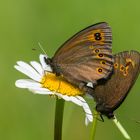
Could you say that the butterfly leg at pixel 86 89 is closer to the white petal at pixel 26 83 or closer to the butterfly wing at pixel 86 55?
the butterfly wing at pixel 86 55

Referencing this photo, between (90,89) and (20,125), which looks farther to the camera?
(20,125)

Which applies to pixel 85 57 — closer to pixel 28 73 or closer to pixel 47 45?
pixel 28 73

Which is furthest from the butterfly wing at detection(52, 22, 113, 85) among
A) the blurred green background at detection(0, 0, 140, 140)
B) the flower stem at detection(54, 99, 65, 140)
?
the flower stem at detection(54, 99, 65, 140)

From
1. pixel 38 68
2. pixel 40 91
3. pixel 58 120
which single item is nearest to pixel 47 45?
pixel 38 68

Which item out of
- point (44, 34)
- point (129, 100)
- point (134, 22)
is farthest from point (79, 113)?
point (134, 22)

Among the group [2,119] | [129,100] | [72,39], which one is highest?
[72,39]

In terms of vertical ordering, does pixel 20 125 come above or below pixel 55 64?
below

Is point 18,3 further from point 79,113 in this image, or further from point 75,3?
point 79,113
